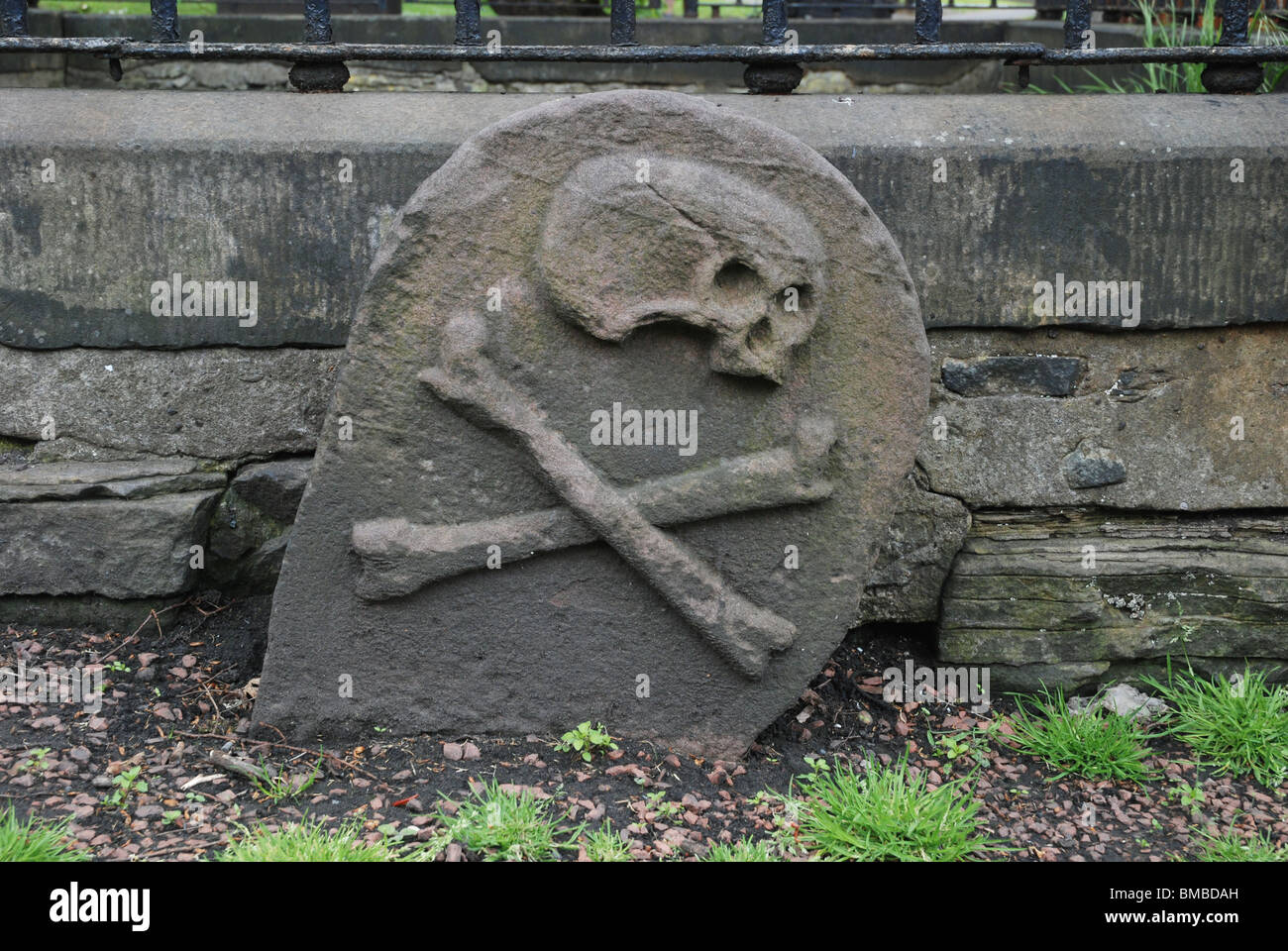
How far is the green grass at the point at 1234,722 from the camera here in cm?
269

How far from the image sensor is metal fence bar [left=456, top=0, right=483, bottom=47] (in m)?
2.78

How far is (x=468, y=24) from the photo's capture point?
110 inches

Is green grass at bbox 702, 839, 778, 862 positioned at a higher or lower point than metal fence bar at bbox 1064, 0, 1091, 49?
lower

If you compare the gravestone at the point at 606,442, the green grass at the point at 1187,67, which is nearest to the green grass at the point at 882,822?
the gravestone at the point at 606,442

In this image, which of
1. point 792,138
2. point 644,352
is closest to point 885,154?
point 792,138

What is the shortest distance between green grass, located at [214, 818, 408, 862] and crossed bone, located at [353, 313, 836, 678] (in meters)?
0.47

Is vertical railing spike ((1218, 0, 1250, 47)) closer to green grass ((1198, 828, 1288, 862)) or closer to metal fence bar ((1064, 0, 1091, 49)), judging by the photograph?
metal fence bar ((1064, 0, 1091, 49))

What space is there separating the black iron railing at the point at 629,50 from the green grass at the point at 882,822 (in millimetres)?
1655

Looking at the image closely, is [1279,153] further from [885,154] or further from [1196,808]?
[1196,808]

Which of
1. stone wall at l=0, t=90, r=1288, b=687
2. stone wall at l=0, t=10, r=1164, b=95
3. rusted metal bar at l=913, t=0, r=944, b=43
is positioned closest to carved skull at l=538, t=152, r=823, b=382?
stone wall at l=0, t=90, r=1288, b=687

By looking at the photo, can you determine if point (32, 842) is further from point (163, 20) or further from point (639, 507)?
point (163, 20)

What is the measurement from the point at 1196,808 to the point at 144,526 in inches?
96.4

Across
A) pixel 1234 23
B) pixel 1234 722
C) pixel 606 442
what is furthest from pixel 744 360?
pixel 1234 23

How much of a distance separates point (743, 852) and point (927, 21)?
1947 mm
